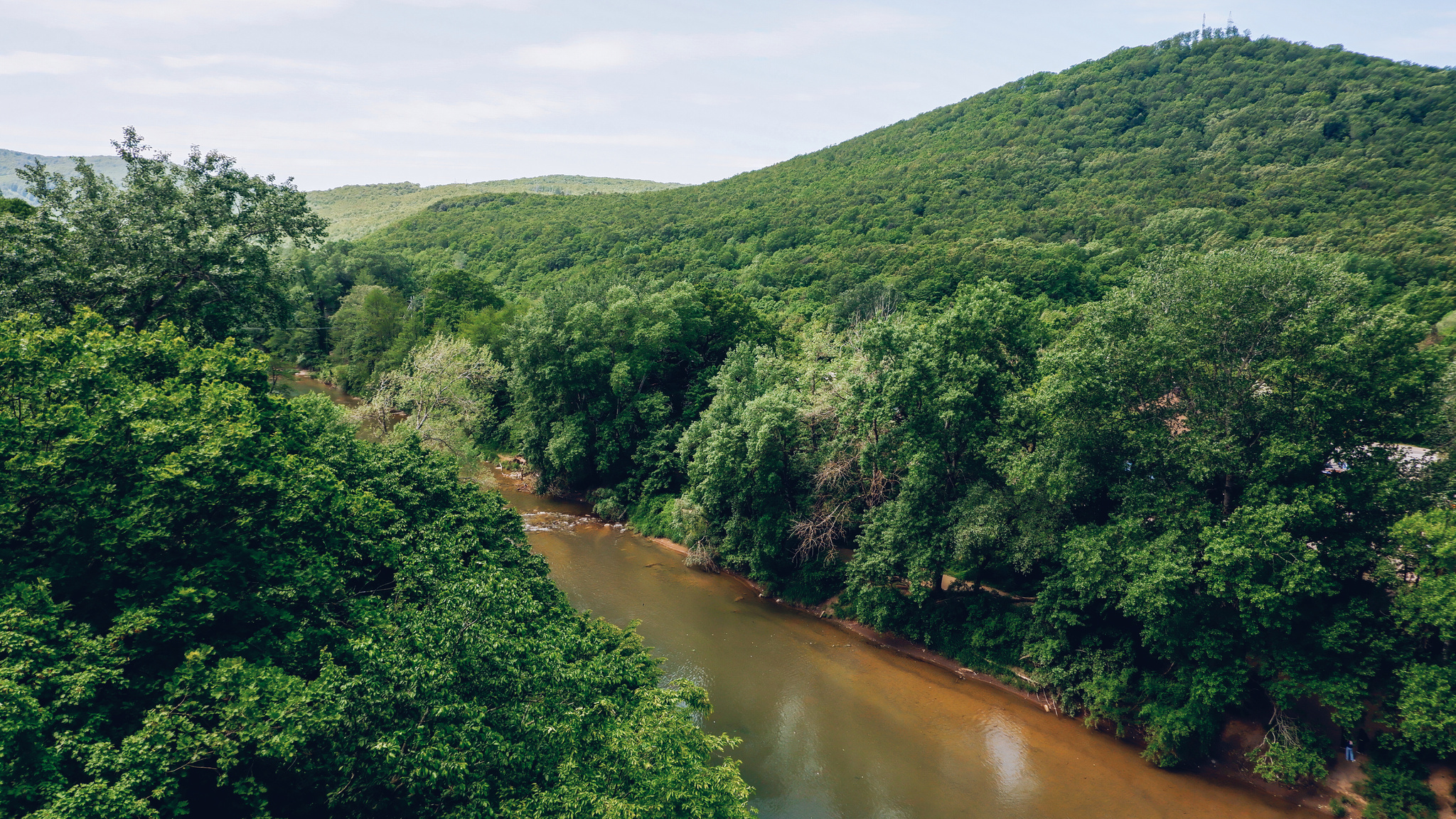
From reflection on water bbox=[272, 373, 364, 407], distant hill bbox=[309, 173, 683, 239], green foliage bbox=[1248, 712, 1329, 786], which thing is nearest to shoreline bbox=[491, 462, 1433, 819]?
green foliage bbox=[1248, 712, 1329, 786]

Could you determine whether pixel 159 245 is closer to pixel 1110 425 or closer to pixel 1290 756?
pixel 1110 425

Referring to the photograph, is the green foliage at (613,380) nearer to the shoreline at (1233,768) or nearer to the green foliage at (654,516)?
the green foliage at (654,516)

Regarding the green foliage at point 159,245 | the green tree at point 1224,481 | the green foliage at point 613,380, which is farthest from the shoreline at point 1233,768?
the green foliage at point 159,245

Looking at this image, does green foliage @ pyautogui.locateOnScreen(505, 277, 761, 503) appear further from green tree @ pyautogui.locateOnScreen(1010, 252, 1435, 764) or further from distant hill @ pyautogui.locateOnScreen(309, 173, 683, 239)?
distant hill @ pyautogui.locateOnScreen(309, 173, 683, 239)

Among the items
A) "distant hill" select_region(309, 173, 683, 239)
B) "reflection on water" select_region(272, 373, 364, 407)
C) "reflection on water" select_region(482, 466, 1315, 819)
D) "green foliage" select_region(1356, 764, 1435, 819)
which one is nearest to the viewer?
"green foliage" select_region(1356, 764, 1435, 819)

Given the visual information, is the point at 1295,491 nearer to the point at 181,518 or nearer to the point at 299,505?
the point at 299,505
